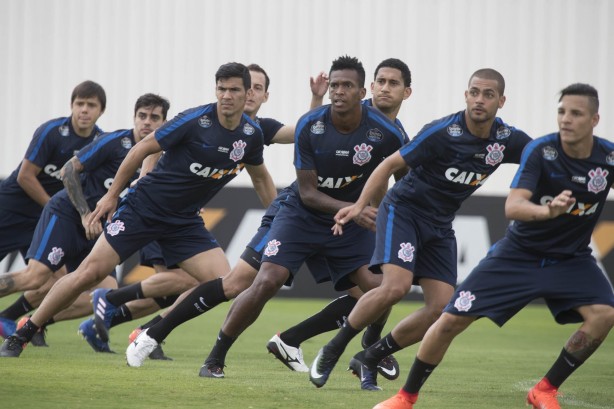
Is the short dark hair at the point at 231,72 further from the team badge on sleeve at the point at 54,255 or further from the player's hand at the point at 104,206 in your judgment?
the team badge on sleeve at the point at 54,255

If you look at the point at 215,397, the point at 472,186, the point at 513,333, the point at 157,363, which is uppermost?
the point at 472,186

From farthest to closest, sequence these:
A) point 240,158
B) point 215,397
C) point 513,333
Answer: point 513,333
point 240,158
point 215,397

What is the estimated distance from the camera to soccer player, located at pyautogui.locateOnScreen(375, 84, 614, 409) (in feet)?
21.2

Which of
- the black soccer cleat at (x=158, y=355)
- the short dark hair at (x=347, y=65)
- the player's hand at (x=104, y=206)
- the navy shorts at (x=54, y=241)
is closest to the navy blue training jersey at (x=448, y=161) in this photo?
the short dark hair at (x=347, y=65)

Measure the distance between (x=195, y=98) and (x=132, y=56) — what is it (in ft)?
4.24

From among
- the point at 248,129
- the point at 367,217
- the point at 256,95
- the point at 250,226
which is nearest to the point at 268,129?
the point at 256,95

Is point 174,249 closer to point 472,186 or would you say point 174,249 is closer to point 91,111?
point 91,111

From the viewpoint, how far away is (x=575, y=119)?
648cm

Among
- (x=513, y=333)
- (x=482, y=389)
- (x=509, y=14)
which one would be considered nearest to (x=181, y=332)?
(x=513, y=333)

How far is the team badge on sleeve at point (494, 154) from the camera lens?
296 inches

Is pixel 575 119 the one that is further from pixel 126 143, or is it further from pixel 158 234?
pixel 126 143

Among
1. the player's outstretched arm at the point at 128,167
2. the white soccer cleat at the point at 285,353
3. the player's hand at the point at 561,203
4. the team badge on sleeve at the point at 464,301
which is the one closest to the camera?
the player's hand at the point at 561,203

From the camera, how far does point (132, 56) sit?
60.1 ft

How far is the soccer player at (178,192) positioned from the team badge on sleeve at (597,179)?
10.2ft
